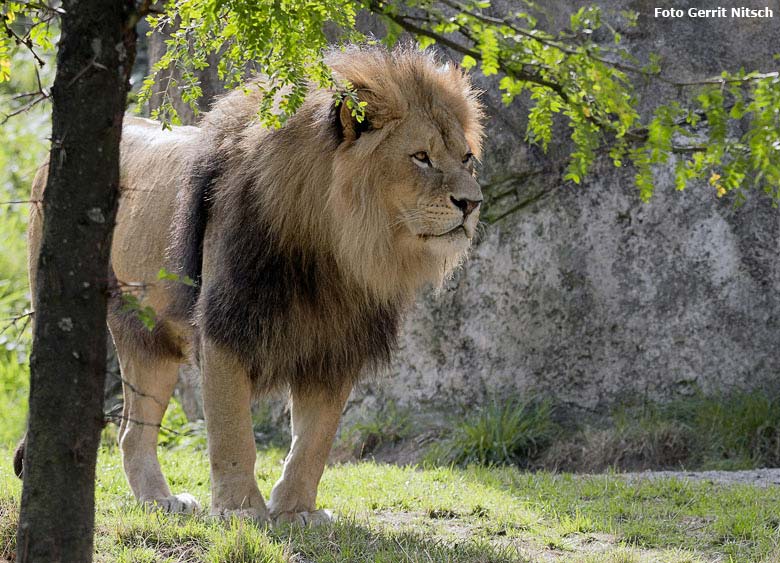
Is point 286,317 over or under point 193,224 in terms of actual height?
under

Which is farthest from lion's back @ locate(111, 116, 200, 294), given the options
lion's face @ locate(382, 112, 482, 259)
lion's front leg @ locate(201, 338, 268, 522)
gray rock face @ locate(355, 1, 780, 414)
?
gray rock face @ locate(355, 1, 780, 414)

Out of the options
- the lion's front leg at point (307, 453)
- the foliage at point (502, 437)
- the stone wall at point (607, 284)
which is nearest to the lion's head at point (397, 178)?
the lion's front leg at point (307, 453)

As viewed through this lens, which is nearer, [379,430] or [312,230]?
[312,230]

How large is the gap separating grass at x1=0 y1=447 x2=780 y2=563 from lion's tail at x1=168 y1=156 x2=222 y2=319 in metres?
1.00

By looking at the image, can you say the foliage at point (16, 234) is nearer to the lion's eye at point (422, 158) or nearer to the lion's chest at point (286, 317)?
the lion's chest at point (286, 317)

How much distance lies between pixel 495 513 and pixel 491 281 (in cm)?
339

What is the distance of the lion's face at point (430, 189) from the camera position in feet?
13.5

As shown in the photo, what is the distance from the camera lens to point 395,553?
385 cm

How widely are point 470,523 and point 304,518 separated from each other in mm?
731

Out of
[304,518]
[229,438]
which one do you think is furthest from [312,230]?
[304,518]

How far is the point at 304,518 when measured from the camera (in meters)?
4.52

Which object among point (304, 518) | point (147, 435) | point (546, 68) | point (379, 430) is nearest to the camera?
point (546, 68)

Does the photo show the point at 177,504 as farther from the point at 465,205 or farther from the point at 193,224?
the point at 465,205

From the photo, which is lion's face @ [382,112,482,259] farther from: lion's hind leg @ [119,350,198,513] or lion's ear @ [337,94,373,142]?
lion's hind leg @ [119,350,198,513]
